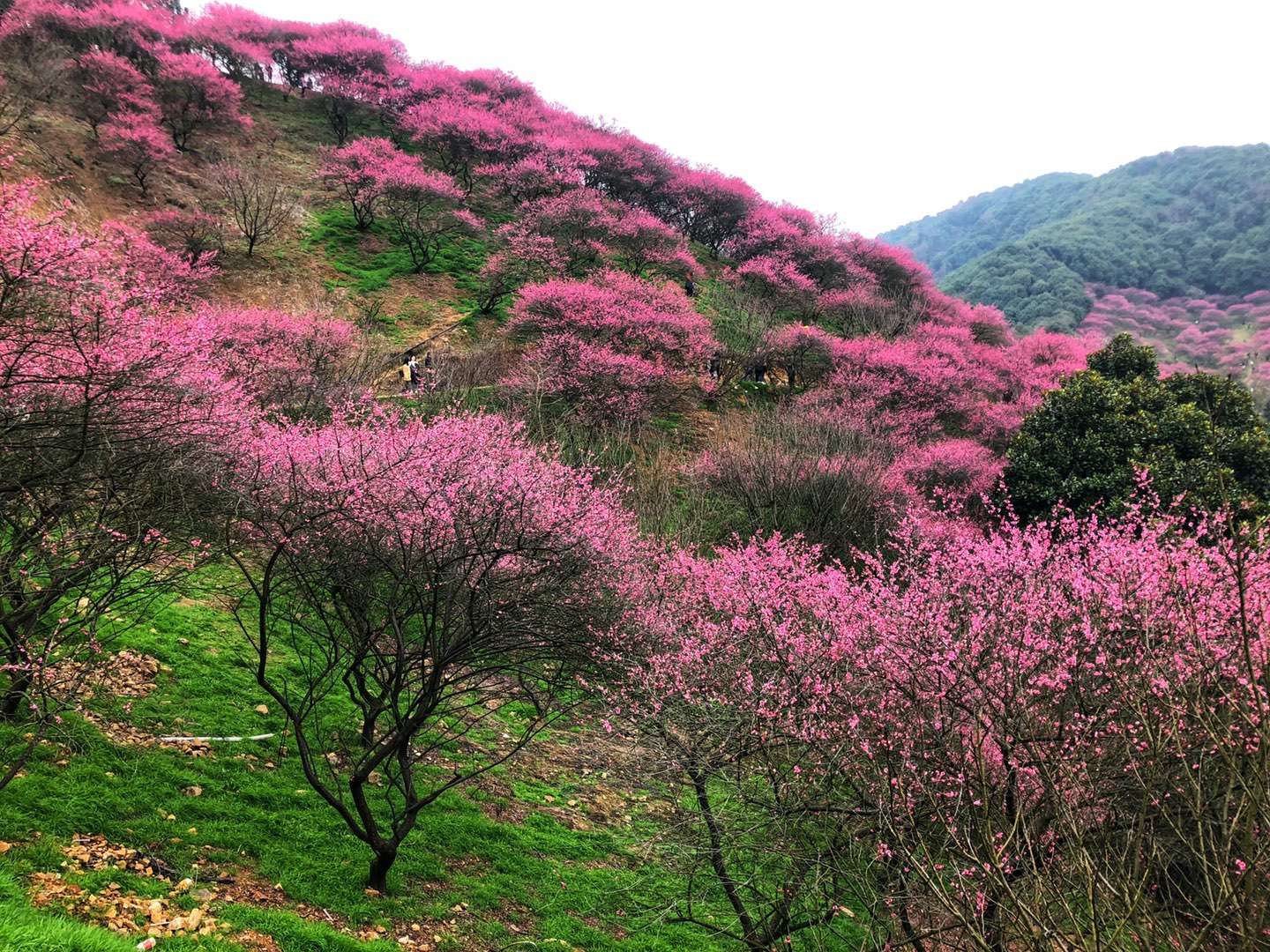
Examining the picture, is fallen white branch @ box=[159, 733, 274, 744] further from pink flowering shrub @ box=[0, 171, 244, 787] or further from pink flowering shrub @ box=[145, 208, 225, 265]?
pink flowering shrub @ box=[145, 208, 225, 265]

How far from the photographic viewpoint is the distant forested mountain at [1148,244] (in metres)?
54.1

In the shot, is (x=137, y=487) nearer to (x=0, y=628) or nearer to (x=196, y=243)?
(x=0, y=628)

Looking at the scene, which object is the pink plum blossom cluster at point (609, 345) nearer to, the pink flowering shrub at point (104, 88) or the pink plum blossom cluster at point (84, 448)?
the pink plum blossom cluster at point (84, 448)

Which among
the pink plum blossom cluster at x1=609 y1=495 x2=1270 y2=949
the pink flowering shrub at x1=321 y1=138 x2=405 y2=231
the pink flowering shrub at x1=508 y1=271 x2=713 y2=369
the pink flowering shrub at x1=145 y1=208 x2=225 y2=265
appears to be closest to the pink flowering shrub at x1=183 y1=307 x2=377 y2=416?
the pink flowering shrub at x1=145 y1=208 x2=225 y2=265

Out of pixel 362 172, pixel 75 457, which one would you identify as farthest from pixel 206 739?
pixel 362 172

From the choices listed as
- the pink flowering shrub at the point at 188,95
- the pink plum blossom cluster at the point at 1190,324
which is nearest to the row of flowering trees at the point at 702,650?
the pink flowering shrub at the point at 188,95

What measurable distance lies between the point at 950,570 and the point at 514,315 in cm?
1824

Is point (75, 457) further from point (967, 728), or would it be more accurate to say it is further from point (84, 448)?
point (967, 728)

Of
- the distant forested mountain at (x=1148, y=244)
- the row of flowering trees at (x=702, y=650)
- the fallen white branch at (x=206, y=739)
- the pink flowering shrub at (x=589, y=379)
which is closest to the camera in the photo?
the row of flowering trees at (x=702, y=650)

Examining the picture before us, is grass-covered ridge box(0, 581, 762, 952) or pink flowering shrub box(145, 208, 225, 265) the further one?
pink flowering shrub box(145, 208, 225, 265)

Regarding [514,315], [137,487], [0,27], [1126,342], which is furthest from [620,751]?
[0,27]

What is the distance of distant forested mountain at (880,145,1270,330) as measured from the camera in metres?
54.1

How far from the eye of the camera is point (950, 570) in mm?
9758

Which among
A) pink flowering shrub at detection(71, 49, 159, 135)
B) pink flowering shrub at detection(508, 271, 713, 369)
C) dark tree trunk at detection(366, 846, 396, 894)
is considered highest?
pink flowering shrub at detection(71, 49, 159, 135)
